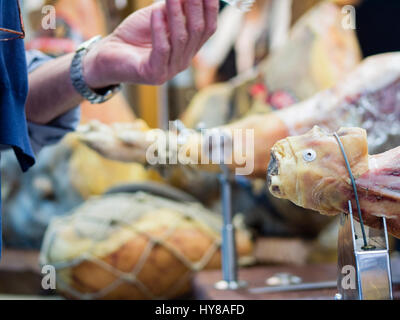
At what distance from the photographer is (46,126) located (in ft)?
1.73

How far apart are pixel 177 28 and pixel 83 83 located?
128 millimetres

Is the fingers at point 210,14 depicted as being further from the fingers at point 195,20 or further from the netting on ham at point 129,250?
the netting on ham at point 129,250

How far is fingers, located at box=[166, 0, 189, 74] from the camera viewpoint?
0.40m

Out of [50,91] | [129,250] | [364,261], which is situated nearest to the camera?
[364,261]

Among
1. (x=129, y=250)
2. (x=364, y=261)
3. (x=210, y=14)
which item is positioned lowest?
(x=364, y=261)

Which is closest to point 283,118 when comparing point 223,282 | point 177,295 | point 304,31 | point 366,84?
point 366,84

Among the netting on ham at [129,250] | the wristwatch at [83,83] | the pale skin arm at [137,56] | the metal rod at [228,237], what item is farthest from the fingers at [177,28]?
the netting on ham at [129,250]

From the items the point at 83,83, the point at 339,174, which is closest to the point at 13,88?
the point at 83,83

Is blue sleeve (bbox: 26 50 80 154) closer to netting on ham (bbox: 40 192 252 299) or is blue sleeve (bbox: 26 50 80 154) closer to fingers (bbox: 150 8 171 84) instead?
fingers (bbox: 150 8 171 84)

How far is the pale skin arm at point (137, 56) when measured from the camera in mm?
406

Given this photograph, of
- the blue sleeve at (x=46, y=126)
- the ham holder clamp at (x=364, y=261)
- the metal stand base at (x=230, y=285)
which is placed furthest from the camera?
the metal stand base at (x=230, y=285)

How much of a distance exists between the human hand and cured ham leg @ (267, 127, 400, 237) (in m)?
0.15

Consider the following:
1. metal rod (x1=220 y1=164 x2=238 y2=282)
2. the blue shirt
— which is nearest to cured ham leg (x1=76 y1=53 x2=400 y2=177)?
metal rod (x1=220 y1=164 x2=238 y2=282)

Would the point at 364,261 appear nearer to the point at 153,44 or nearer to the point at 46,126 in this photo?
the point at 153,44
